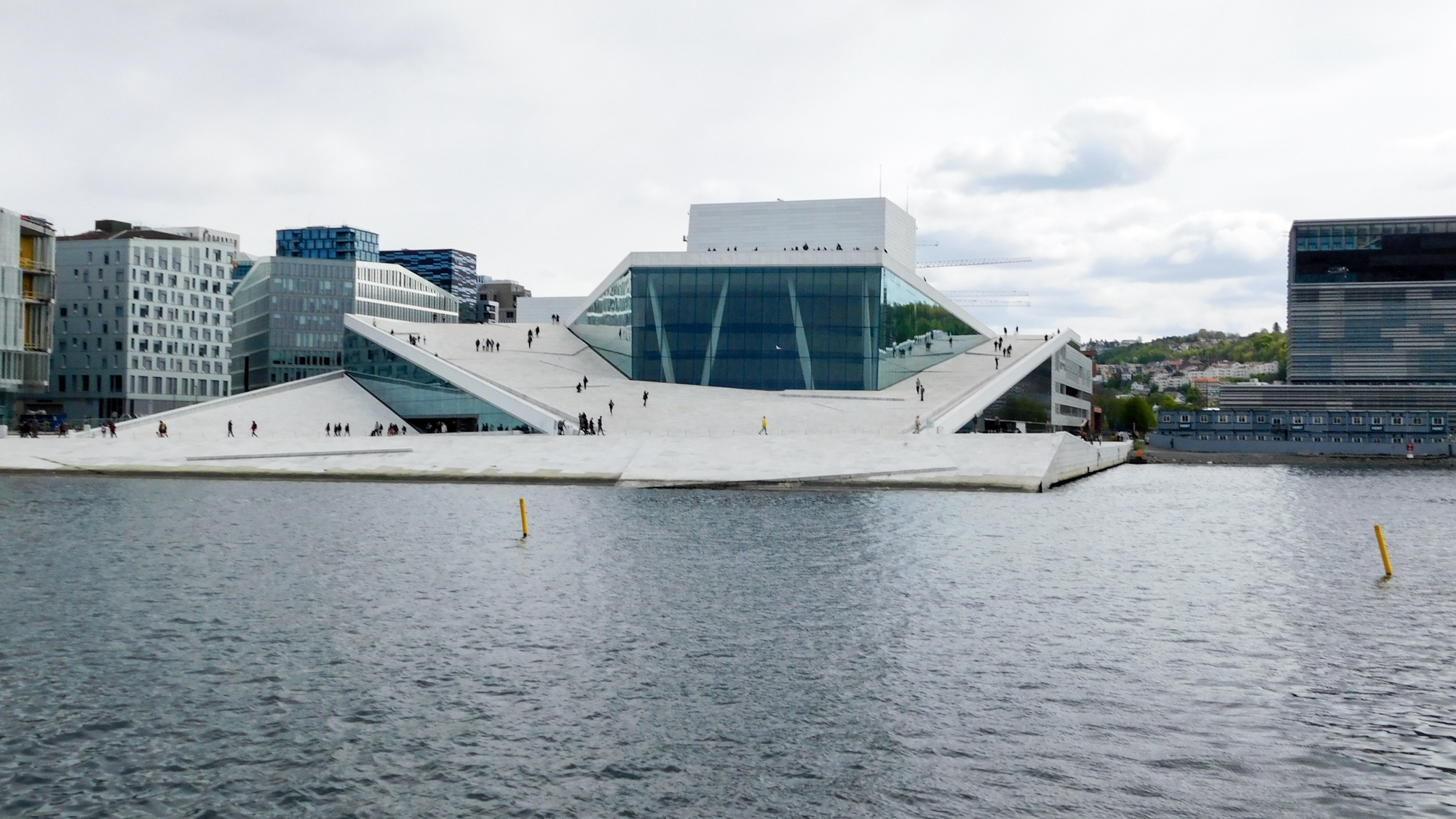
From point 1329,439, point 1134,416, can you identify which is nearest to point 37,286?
point 1329,439

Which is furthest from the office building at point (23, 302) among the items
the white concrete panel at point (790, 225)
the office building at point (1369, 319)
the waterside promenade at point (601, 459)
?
the office building at point (1369, 319)

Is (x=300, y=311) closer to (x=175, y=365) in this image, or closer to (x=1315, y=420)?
(x=175, y=365)

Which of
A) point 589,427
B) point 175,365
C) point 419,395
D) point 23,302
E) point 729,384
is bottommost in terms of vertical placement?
point 589,427

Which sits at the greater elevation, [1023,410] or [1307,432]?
[1023,410]

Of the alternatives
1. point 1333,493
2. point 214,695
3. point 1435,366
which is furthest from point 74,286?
point 1435,366

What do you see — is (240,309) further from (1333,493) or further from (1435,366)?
(1435,366)

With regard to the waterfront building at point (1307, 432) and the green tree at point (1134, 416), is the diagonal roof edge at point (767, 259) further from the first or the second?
the green tree at point (1134, 416)

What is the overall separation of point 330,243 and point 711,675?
18675cm

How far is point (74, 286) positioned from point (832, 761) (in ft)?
375

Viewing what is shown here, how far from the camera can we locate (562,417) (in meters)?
58.8

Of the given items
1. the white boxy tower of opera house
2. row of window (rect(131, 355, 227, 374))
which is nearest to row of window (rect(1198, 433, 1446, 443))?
the white boxy tower of opera house

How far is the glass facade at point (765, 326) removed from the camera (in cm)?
Result: 6975

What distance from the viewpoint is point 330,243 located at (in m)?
190

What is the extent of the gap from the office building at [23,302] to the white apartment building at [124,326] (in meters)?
23.5
